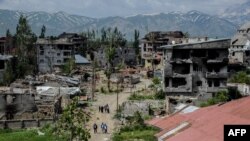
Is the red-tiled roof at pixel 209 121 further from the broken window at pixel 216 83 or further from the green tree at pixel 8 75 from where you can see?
the green tree at pixel 8 75

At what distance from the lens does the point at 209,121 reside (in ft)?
101

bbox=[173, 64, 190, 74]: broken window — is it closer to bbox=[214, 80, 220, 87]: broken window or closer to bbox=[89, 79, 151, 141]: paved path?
bbox=[214, 80, 220, 87]: broken window

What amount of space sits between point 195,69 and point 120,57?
6998 cm

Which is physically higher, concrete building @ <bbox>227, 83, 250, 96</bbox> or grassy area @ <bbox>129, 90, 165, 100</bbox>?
concrete building @ <bbox>227, 83, 250, 96</bbox>

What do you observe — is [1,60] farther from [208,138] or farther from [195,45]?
[208,138]

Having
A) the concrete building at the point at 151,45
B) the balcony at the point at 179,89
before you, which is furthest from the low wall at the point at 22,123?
the concrete building at the point at 151,45

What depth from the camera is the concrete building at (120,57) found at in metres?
132

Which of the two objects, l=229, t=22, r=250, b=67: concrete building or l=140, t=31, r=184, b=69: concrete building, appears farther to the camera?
l=140, t=31, r=184, b=69: concrete building

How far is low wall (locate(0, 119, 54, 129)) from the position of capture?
52.8 meters

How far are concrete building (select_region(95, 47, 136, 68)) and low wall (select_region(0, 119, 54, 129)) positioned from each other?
76.5 meters

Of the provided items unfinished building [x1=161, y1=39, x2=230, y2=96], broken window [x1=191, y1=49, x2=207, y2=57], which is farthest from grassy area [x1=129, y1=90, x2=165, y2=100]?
broken window [x1=191, y1=49, x2=207, y2=57]

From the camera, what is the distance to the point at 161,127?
117 feet

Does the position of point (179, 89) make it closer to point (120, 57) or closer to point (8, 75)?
point (8, 75)

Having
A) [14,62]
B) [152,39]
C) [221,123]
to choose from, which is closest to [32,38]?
[14,62]
